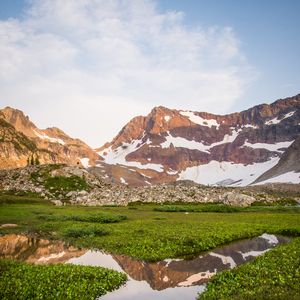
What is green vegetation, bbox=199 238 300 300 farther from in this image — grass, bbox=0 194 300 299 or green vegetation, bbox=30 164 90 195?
green vegetation, bbox=30 164 90 195

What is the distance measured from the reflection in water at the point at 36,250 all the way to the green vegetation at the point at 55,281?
4.25 m

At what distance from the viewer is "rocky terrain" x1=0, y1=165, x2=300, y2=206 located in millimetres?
92188

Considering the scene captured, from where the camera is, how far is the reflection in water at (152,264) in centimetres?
2197

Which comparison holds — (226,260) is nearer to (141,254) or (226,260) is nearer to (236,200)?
(141,254)

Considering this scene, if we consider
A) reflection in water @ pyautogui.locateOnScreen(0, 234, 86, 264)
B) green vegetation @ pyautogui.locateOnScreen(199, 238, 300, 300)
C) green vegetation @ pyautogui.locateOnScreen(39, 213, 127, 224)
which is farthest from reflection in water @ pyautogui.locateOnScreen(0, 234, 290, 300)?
green vegetation @ pyautogui.locateOnScreen(39, 213, 127, 224)

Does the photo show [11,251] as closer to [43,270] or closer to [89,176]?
[43,270]

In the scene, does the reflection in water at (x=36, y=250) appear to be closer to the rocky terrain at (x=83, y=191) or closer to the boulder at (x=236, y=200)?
the rocky terrain at (x=83, y=191)

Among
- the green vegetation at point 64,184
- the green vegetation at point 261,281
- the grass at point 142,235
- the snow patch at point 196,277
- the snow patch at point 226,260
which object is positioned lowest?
the snow patch at point 226,260

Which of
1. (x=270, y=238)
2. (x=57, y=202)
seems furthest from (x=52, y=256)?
(x=57, y=202)

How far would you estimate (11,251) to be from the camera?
1286 inches

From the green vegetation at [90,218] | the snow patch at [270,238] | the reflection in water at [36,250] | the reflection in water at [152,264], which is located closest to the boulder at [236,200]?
the green vegetation at [90,218]

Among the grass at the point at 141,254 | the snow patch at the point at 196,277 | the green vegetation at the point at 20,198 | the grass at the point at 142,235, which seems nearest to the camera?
the grass at the point at 141,254

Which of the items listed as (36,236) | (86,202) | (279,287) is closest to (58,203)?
(86,202)

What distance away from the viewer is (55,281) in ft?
71.1
